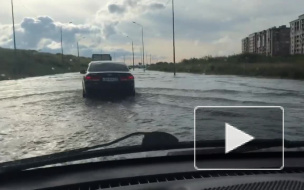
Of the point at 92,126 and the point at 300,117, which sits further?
the point at 300,117

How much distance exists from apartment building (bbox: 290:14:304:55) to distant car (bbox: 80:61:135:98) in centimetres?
5224

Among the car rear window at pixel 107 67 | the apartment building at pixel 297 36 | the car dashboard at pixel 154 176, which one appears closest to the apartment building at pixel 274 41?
the apartment building at pixel 297 36

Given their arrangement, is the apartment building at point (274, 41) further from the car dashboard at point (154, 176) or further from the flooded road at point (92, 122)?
the car dashboard at point (154, 176)

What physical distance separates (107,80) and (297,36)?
5635 cm

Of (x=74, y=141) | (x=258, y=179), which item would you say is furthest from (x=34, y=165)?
(x=74, y=141)

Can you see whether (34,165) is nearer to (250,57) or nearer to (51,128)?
(51,128)

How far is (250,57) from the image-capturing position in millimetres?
71875

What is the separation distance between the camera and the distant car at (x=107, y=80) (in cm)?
1528

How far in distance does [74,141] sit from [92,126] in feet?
6.09

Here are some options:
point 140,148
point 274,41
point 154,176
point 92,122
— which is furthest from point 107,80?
point 274,41

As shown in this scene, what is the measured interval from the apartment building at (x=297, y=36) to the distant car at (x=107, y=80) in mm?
52240

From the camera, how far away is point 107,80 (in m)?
15.2

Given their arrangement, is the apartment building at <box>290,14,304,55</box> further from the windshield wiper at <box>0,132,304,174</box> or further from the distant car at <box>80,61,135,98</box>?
the windshield wiper at <box>0,132,304,174</box>

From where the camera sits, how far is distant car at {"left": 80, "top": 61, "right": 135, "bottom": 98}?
602 inches
